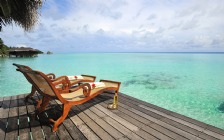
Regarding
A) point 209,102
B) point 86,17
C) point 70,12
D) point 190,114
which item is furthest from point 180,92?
point 70,12

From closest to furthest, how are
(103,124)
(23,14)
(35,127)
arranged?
(35,127) < (103,124) < (23,14)

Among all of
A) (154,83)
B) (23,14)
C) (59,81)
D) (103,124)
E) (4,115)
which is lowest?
(154,83)

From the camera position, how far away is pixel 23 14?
4109 millimetres

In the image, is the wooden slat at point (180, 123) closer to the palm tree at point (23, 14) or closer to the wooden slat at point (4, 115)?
the wooden slat at point (4, 115)

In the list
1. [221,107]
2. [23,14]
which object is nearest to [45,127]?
[23,14]

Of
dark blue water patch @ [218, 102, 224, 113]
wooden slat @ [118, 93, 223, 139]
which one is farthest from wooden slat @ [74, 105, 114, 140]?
dark blue water patch @ [218, 102, 224, 113]

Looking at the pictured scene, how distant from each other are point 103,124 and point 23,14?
3.48m

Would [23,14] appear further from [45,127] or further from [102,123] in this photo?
[102,123]

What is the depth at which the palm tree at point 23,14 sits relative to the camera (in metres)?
3.89

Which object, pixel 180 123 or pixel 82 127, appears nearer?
pixel 82 127

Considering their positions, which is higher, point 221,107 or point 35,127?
point 35,127

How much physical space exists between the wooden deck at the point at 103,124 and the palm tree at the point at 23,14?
7.10ft

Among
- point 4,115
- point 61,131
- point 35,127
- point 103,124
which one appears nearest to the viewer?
point 61,131

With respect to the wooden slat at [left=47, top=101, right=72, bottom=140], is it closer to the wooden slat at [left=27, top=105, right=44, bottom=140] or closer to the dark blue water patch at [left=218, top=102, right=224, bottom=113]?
the wooden slat at [left=27, top=105, right=44, bottom=140]
